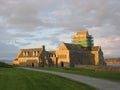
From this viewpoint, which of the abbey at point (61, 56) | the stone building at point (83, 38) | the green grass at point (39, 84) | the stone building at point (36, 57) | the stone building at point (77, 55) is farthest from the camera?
the stone building at point (83, 38)

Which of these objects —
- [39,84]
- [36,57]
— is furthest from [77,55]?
[39,84]

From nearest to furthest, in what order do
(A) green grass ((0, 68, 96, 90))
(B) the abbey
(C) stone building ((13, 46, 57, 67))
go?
(A) green grass ((0, 68, 96, 90)) < (C) stone building ((13, 46, 57, 67)) < (B) the abbey

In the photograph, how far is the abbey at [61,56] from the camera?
326ft

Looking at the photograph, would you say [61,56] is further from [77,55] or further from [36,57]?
[36,57]

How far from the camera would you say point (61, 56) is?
10119cm

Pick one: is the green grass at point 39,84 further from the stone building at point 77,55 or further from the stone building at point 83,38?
the stone building at point 83,38

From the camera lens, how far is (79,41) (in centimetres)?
12888

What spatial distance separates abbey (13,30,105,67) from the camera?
99312 mm

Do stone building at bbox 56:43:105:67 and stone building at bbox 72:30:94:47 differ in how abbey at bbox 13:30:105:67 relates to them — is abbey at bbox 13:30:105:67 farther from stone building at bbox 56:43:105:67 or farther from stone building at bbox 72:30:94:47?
stone building at bbox 72:30:94:47

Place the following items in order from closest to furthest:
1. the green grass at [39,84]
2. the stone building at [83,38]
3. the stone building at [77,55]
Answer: the green grass at [39,84] → the stone building at [77,55] → the stone building at [83,38]

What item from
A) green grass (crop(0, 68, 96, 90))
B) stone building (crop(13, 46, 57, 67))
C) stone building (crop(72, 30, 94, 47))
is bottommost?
green grass (crop(0, 68, 96, 90))

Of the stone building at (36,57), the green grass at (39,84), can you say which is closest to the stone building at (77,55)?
the stone building at (36,57)

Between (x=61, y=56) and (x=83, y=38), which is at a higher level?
(x=83, y=38)

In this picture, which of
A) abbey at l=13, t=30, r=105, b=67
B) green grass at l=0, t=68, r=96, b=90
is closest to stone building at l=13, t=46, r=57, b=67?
abbey at l=13, t=30, r=105, b=67
